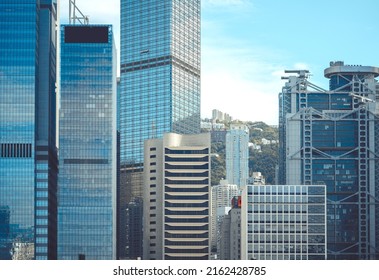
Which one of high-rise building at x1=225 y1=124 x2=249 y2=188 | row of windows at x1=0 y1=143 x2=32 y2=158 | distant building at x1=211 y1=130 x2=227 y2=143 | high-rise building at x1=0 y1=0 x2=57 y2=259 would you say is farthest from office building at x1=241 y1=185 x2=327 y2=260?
distant building at x1=211 y1=130 x2=227 y2=143

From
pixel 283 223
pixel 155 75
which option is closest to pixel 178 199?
pixel 283 223

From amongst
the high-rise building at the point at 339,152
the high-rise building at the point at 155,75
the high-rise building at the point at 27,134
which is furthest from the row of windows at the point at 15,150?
the high-rise building at the point at 155,75

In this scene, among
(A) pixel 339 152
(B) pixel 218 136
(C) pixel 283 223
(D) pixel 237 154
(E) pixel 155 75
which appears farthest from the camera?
(B) pixel 218 136

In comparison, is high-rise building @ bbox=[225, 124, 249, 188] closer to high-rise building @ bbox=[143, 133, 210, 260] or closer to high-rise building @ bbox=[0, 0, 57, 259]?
high-rise building @ bbox=[143, 133, 210, 260]

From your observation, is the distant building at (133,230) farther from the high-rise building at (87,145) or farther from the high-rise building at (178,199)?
the high-rise building at (87,145)

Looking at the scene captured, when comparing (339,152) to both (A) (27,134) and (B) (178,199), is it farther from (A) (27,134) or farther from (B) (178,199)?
(A) (27,134)
